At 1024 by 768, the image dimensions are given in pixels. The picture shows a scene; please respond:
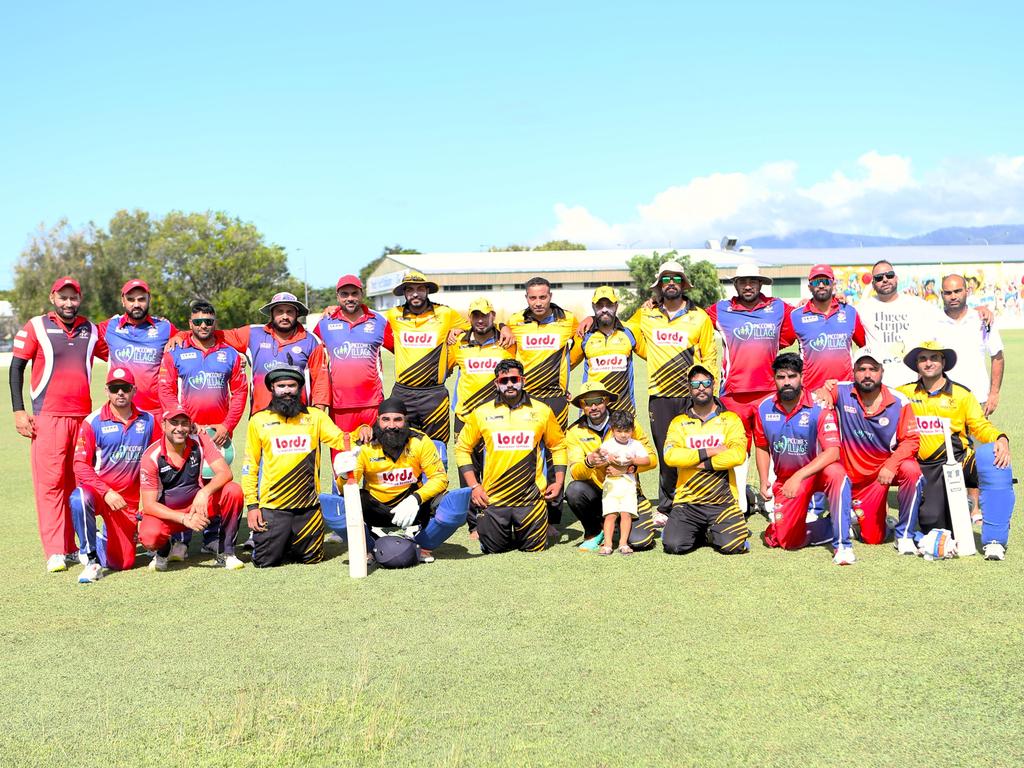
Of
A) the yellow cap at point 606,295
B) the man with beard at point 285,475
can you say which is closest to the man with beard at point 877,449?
the yellow cap at point 606,295

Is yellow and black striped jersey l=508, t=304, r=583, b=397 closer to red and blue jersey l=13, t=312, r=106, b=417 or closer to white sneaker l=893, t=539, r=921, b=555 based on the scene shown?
white sneaker l=893, t=539, r=921, b=555

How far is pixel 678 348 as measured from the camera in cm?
820

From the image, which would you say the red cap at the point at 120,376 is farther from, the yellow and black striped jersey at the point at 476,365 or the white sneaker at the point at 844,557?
the white sneaker at the point at 844,557

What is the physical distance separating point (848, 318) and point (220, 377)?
16.9 feet

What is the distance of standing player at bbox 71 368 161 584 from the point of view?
271 inches

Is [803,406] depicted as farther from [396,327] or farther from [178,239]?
[178,239]

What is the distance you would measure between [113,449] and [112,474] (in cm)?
19

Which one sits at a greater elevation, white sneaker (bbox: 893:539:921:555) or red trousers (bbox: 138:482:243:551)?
red trousers (bbox: 138:482:243:551)

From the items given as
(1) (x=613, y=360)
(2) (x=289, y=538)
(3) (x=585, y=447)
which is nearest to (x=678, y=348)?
(1) (x=613, y=360)

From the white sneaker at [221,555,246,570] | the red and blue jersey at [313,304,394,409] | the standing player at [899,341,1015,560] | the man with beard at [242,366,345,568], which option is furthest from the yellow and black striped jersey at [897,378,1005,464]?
the white sneaker at [221,555,246,570]

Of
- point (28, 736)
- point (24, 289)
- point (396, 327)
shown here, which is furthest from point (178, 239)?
point (28, 736)

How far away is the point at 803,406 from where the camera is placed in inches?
288

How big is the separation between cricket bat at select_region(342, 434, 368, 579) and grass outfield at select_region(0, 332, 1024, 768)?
0.14 m

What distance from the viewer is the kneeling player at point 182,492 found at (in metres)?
6.93
